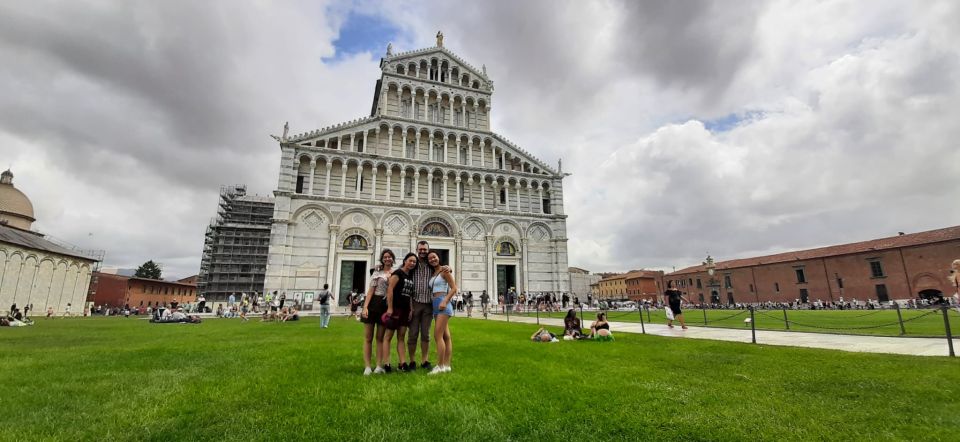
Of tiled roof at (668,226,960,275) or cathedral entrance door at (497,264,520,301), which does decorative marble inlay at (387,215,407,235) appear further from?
tiled roof at (668,226,960,275)

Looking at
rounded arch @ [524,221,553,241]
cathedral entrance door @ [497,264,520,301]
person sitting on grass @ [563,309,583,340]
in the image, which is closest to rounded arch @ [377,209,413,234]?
cathedral entrance door @ [497,264,520,301]

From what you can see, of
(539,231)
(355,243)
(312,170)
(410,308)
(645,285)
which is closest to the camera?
(410,308)

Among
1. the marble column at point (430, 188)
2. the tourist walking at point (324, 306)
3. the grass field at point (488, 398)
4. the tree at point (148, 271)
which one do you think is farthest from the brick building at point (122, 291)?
the grass field at point (488, 398)

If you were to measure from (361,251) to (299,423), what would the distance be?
83.6ft

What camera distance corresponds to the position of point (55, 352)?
23.9 feet

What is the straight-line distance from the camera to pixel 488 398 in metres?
4.11

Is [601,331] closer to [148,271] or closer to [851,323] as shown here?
[851,323]

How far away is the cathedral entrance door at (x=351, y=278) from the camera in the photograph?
88.6ft

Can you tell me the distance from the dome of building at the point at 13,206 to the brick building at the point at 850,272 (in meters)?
84.9

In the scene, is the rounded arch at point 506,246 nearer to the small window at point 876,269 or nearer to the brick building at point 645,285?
the small window at point 876,269

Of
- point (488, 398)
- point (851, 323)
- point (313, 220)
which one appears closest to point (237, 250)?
point (313, 220)

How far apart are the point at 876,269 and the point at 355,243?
52.5 m

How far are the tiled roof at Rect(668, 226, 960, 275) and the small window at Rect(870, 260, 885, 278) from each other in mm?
1325

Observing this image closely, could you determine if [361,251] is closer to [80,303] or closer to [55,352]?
[55,352]
